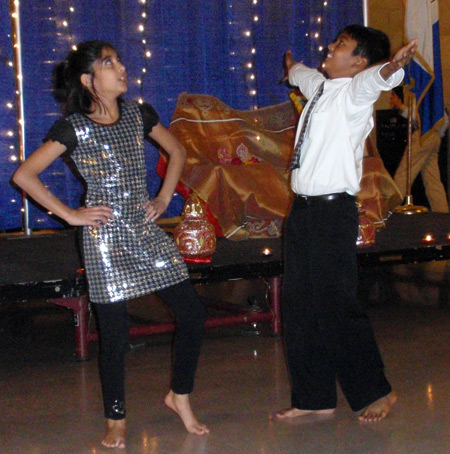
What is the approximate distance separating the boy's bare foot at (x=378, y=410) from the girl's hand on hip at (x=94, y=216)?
3.71 ft

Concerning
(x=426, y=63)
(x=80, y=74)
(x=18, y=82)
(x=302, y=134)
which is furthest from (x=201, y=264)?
(x=426, y=63)

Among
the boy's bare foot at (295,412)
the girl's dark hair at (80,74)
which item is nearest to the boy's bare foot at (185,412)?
the boy's bare foot at (295,412)

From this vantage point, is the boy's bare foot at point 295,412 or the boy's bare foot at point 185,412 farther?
the boy's bare foot at point 295,412

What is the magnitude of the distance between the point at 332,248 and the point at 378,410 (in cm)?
61

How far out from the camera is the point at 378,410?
108 inches

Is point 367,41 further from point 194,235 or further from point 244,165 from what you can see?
point 244,165

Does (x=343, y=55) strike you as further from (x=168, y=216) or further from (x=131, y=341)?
(x=168, y=216)

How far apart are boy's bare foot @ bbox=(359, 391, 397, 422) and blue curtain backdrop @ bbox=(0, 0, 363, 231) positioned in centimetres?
291

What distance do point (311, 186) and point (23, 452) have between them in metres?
1.28

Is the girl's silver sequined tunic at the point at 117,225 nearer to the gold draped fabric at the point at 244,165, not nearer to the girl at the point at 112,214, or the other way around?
the girl at the point at 112,214

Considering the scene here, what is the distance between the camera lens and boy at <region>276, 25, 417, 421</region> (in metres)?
2.61

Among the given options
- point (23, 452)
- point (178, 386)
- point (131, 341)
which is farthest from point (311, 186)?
point (131, 341)

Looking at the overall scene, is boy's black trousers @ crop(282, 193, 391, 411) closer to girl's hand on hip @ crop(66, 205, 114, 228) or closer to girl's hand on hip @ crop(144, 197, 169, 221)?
girl's hand on hip @ crop(144, 197, 169, 221)

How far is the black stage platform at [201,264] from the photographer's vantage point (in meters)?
3.49
